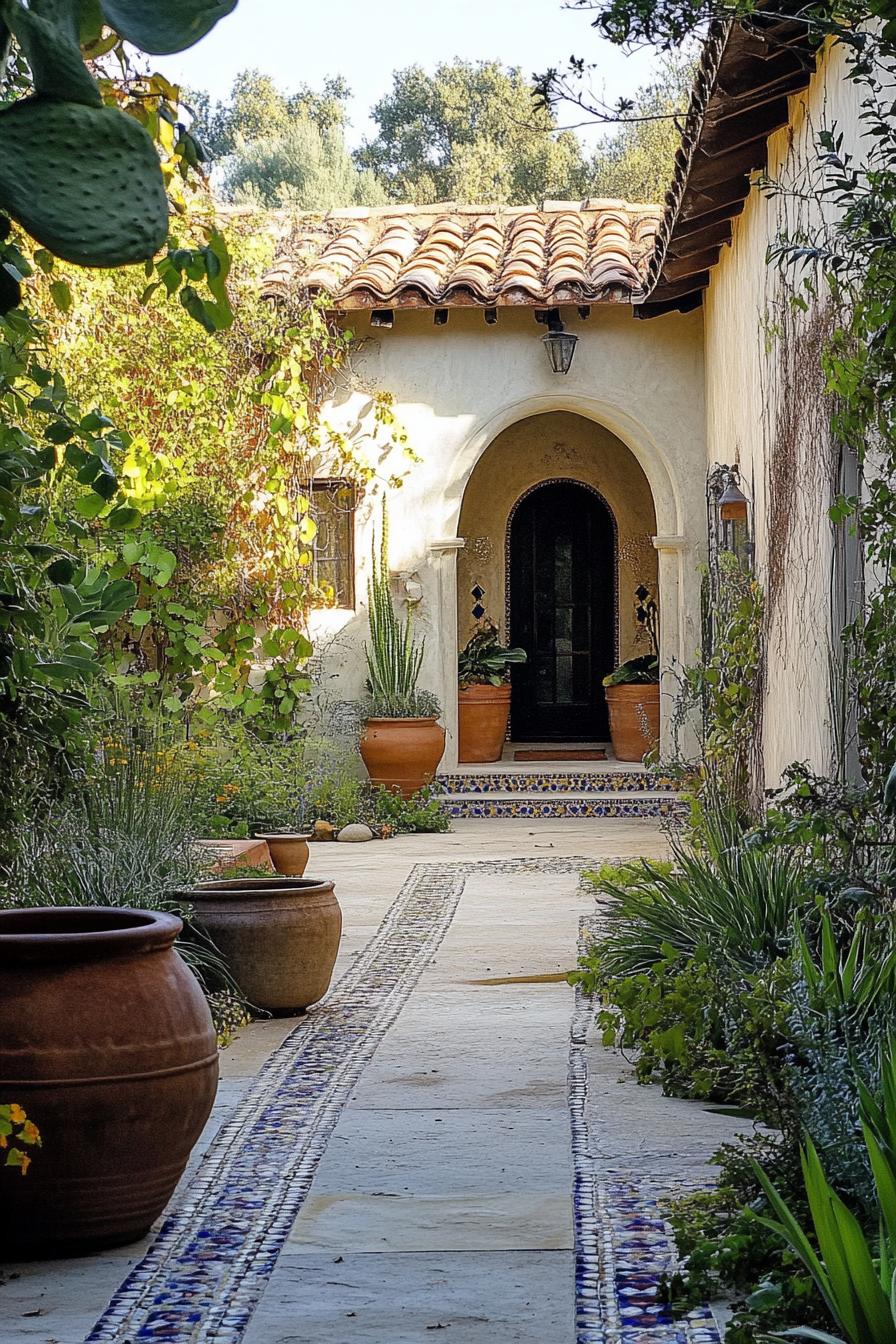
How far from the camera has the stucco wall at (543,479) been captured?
16266mm

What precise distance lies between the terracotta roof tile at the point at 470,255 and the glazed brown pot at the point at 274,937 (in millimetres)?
7739

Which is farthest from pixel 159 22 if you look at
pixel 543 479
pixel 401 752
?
pixel 543 479

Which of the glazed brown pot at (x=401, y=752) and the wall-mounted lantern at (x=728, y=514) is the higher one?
the wall-mounted lantern at (x=728, y=514)

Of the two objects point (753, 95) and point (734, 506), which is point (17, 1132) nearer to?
point (753, 95)

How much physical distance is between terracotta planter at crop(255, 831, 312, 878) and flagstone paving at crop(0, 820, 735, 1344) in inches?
81.3

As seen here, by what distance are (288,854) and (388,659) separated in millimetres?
4187

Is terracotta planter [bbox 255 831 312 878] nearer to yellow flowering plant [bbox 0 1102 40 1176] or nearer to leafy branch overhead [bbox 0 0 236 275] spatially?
yellow flowering plant [bbox 0 1102 40 1176]

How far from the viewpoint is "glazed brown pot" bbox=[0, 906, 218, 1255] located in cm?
374

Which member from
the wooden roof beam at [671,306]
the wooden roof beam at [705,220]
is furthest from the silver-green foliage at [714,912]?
the wooden roof beam at [671,306]

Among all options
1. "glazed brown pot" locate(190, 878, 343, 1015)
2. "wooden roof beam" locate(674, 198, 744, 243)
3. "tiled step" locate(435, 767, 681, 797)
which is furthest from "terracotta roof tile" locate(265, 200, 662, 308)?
"glazed brown pot" locate(190, 878, 343, 1015)

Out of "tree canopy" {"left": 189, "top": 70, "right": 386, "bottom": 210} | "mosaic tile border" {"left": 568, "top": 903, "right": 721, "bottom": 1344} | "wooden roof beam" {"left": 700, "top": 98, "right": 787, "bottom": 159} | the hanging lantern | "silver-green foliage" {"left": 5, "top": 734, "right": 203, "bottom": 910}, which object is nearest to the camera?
"mosaic tile border" {"left": 568, "top": 903, "right": 721, "bottom": 1344}

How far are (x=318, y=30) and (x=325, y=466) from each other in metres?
27.5

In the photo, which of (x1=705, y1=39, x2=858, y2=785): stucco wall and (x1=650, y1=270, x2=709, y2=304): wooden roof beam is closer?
(x1=705, y1=39, x2=858, y2=785): stucco wall

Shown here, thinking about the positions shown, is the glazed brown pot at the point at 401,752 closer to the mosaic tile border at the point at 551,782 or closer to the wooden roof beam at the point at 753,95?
the mosaic tile border at the point at 551,782
